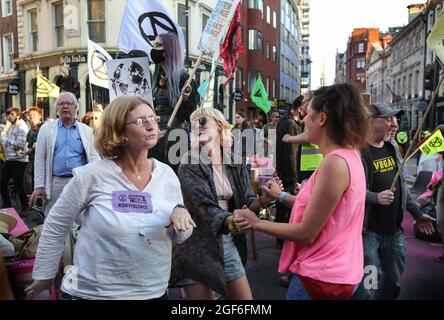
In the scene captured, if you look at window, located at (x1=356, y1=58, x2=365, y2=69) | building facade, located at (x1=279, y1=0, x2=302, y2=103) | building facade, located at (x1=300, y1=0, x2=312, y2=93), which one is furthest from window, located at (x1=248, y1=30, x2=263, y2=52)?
window, located at (x1=356, y1=58, x2=365, y2=69)

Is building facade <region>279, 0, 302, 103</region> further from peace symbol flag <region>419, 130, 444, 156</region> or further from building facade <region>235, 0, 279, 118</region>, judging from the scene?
peace symbol flag <region>419, 130, 444, 156</region>

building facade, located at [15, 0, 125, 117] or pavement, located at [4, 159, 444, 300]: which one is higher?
building facade, located at [15, 0, 125, 117]

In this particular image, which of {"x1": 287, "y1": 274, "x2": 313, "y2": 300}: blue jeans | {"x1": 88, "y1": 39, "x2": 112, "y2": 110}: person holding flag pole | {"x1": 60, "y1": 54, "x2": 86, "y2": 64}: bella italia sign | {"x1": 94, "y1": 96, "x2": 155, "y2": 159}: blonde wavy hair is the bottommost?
{"x1": 287, "y1": 274, "x2": 313, "y2": 300}: blue jeans

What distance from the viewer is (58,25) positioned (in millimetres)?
21438

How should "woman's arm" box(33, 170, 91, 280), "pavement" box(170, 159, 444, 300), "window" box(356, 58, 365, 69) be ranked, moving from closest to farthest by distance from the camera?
"woman's arm" box(33, 170, 91, 280) < "pavement" box(170, 159, 444, 300) < "window" box(356, 58, 365, 69)

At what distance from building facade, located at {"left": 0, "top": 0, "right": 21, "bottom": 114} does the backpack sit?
24179mm

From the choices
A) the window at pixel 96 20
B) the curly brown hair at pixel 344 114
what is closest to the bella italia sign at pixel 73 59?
the window at pixel 96 20

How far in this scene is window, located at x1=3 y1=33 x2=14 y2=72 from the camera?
A: 85.9 ft

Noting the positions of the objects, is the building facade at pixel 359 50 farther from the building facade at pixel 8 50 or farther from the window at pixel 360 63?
the building facade at pixel 8 50

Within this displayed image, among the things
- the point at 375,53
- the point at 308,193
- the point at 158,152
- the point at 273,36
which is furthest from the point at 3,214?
the point at 375,53

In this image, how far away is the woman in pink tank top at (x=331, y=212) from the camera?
77.9 inches

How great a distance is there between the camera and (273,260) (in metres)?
5.53
